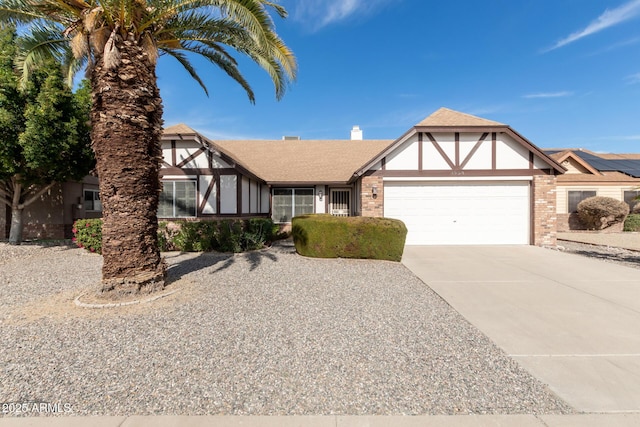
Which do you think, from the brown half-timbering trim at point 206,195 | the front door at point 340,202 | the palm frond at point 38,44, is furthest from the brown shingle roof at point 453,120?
the palm frond at point 38,44

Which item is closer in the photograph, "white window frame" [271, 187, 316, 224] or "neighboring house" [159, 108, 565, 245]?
"neighboring house" [159, 108, 565, 245]

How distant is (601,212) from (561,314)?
16.7 m

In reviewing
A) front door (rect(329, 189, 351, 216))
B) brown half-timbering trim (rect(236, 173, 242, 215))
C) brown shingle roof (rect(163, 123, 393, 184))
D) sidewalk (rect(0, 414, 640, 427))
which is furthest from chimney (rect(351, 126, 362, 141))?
sidewalk (rect(0, 414, 640, 427))

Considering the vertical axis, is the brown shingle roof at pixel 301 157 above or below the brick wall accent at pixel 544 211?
above

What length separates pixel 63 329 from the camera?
3.96 m

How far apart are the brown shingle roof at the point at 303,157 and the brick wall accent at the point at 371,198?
2.82 metres

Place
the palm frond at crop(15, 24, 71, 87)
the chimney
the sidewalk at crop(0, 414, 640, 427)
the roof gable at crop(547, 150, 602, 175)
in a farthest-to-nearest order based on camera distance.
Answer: the chimney → the roof gable at crop(547, 150, 602, 175) → the palm frond at crop(15, 24, 71, 87) → the sidewalk at crop(0, 414, 640, 427)

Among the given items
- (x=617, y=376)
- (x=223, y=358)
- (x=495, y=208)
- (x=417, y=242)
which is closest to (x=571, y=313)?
(x=617, y=376)

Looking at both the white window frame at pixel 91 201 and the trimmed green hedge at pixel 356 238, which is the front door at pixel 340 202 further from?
the white window frame at pixel 91 201

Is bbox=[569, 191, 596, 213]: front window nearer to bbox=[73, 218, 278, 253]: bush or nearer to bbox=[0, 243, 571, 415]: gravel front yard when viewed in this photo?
bbox=[0, 243, 571, 415]: gravel front yard

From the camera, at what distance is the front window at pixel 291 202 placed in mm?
15523

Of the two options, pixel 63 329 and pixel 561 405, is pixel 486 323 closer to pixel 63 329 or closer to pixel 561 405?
pixel 561 405

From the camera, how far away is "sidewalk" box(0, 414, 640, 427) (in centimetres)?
227

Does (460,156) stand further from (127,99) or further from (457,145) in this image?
(127,99)
